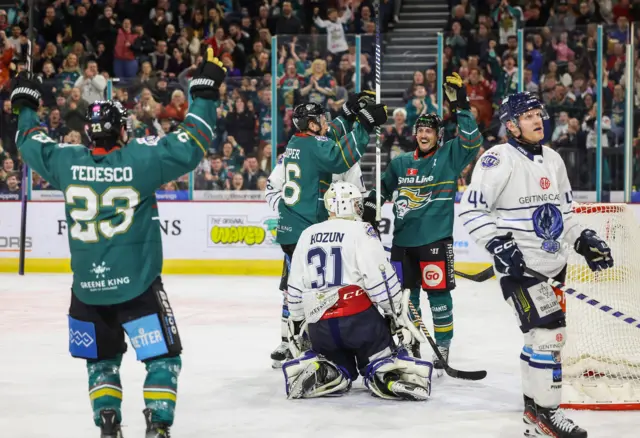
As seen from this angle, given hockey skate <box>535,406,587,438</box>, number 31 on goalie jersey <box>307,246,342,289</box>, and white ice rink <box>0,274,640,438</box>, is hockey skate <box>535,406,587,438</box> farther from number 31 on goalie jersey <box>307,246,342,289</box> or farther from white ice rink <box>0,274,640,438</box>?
number 31 on goalie jersey <box>307,246,342,289</box>

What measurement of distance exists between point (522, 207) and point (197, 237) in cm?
745

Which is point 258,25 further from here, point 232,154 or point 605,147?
point 605,147

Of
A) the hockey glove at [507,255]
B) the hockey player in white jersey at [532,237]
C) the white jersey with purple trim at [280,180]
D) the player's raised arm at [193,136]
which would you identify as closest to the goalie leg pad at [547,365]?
the hockey player in white jersey at [532,237]

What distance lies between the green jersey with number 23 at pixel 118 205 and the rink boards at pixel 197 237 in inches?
286

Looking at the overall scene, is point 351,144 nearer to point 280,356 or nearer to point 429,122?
point 429,122

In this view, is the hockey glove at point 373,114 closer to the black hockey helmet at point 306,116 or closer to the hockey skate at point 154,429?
the black hockey helmet at point 306,116

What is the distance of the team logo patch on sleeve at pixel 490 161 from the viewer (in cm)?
405

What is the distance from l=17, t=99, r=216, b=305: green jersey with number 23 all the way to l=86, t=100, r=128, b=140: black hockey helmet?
0.09m

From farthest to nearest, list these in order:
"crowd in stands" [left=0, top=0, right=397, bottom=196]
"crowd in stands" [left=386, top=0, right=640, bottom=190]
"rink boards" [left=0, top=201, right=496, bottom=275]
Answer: "rink boards" [left=0, top=201, right=496, bottom=275]
"crowd in stands" [left=0, top=0, right=397, bottom=196]
"crowd in stands" [left=386, top=0, right=640, bottom=190]

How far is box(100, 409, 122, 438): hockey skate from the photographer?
11.6ft

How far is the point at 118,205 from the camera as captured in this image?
3.51 meters

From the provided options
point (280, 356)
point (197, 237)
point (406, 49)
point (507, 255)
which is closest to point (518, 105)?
point (507, 255)

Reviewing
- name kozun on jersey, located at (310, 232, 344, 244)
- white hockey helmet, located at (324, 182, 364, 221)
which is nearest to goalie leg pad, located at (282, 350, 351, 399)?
name kozun on jersey, located at (310, 232, 344, 244)

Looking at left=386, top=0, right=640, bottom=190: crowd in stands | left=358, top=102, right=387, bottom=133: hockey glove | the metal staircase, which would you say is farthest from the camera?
the metal staircase
